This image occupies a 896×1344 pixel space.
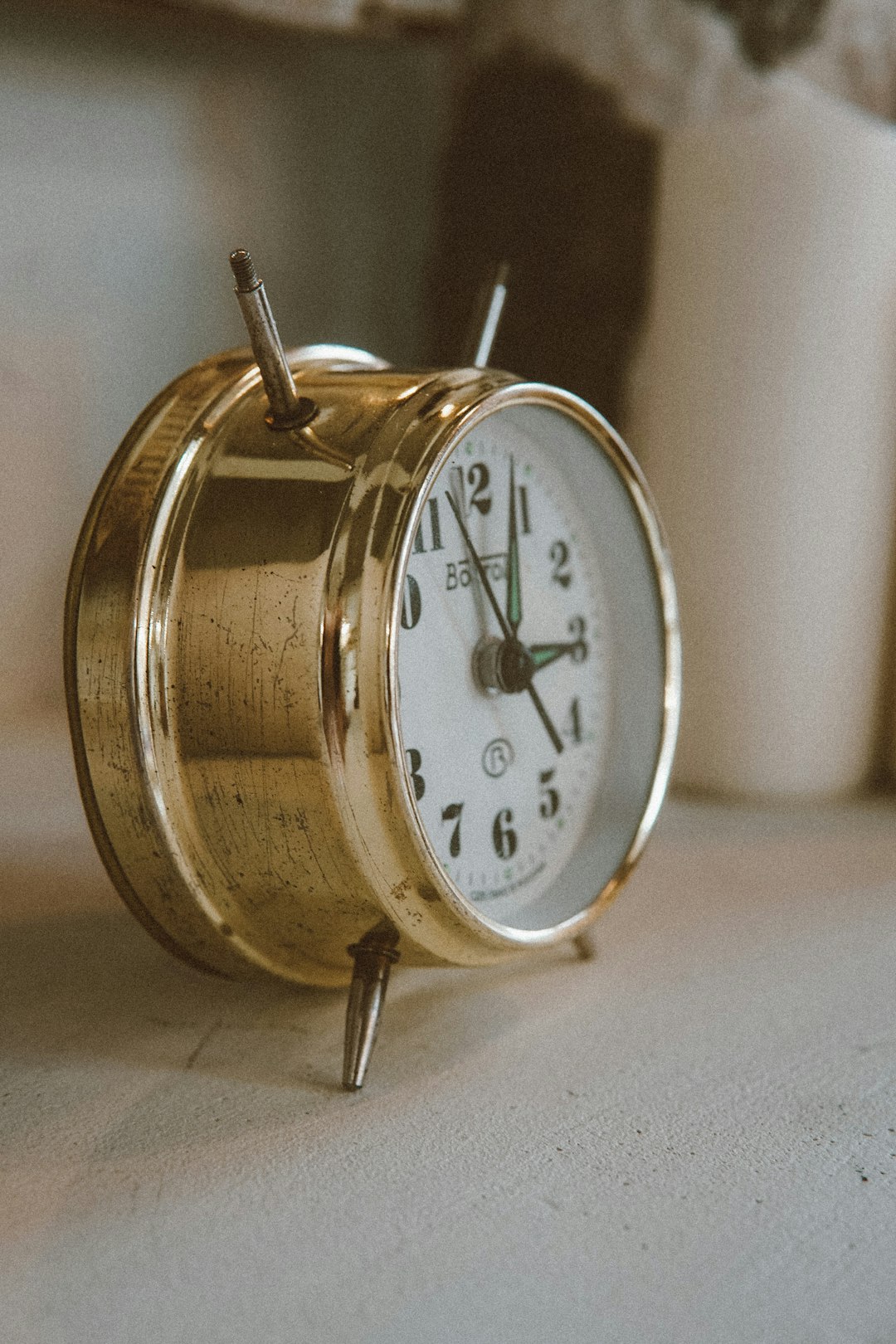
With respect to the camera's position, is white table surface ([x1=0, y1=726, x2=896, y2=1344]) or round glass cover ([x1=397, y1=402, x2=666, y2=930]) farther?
round glass cover ([x1=397, y1=402, x2=666, y2=930])

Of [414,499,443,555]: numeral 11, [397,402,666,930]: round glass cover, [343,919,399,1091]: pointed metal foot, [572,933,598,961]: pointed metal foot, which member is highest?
[414,499,443,555]: numeral 11

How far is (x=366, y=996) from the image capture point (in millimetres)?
702

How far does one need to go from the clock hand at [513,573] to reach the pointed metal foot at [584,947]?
22 cm

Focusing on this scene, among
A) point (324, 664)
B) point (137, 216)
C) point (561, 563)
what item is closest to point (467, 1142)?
point (324, 664)

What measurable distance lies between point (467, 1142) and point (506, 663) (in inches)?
10.8

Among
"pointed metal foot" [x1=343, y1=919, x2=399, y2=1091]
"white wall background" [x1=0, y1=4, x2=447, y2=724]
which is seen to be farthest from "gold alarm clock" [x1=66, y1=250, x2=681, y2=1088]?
"white wall background" [x1=0, y1=4, x2=447, y2=724]

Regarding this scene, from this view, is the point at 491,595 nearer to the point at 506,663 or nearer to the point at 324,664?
the point at 506,663

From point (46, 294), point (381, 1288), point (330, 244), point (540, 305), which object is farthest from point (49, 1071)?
point (330, 244)

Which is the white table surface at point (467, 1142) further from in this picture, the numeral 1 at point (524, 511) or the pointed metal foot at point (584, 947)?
the numeral 1 at point (524, 511)

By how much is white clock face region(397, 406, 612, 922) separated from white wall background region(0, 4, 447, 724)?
0.60 m

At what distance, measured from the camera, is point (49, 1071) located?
27.4 inches

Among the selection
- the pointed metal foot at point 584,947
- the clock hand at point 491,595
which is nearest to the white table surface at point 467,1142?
the pointed metal foot at point 584,947

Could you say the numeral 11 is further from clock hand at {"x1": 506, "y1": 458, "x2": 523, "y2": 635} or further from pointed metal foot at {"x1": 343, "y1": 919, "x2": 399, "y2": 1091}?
pointed metal foot at {"x1": 343, "y1": 919, "x2": 399, "y2": 1091}

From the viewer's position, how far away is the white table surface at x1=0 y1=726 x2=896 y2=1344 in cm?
52
